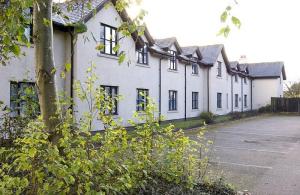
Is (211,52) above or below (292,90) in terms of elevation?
above

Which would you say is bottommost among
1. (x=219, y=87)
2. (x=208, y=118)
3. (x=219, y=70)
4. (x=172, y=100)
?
(x=208, y=118)

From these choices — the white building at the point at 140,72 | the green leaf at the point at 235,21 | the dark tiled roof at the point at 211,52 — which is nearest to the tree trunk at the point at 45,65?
the white building at the point at 140,72

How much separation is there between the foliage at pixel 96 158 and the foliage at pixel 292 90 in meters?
51.7

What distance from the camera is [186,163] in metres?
5.46

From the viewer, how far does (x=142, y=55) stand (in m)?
21.2

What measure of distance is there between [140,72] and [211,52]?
14.3 meters

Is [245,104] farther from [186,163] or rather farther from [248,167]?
[186,163]

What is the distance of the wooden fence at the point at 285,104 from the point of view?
44094 mm

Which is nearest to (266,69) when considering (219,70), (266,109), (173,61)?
(266,109)

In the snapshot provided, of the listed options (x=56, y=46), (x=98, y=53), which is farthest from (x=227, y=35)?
(x=98, y=53)

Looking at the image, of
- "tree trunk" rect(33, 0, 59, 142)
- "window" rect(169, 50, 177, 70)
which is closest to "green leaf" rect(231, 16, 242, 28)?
"tree trunk" rect(33, 0, 59, 142)

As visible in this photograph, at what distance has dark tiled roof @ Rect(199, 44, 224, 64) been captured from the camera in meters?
31.5

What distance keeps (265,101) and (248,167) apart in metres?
38.5

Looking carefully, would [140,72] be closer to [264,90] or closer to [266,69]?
[264,90]
